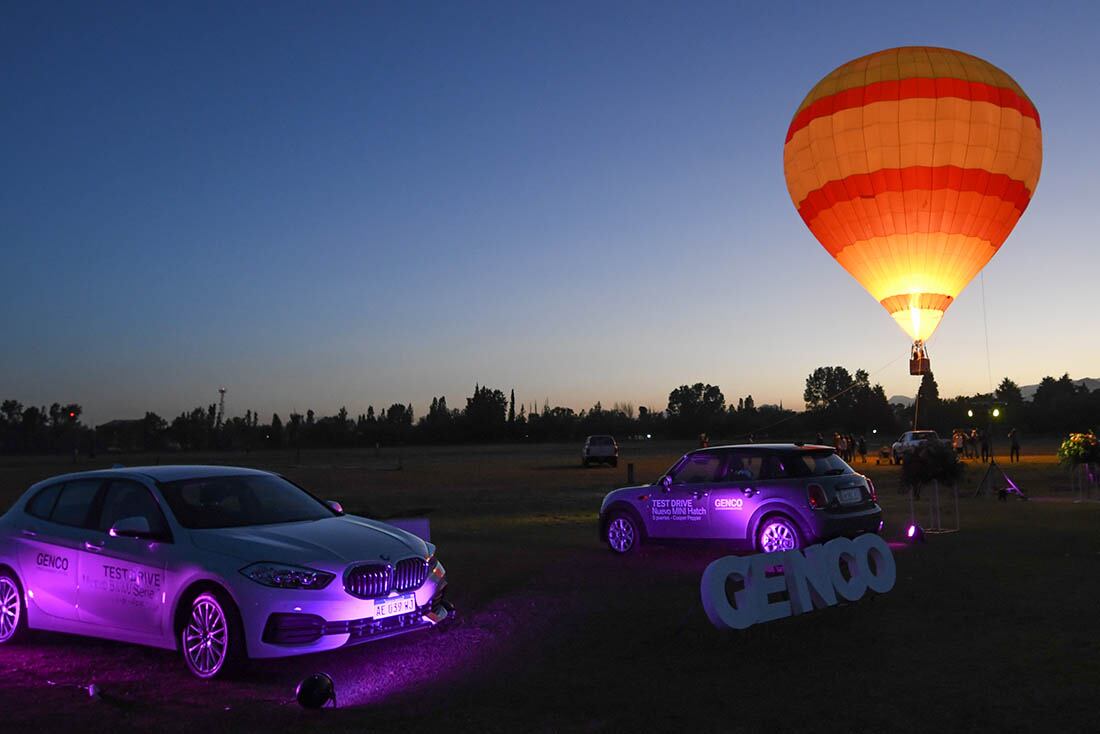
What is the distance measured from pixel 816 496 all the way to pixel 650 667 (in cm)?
554

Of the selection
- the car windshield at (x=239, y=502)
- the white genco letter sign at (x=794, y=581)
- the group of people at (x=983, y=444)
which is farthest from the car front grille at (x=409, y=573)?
the group of people at (x=983, y=444)

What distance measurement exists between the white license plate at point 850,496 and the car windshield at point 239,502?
22.3ft

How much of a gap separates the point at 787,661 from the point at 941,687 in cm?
120

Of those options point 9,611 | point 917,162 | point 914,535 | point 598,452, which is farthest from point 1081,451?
point 598,452

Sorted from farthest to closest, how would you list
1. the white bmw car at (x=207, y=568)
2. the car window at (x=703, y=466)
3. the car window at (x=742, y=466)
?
the car window at (x=703, y=466)
the car window at (x=742, y=466)
the white bmw car at (x=207, y=568)

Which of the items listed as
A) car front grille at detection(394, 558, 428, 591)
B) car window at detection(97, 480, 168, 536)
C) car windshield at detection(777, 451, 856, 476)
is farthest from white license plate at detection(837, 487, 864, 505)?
car window at detection(97, 480, 168, 536)

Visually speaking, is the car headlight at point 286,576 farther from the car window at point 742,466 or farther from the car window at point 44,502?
the car window at point 742,466

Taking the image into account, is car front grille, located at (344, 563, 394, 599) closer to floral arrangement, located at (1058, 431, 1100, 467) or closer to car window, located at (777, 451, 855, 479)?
car window, located at (777, 451, 855, 479)

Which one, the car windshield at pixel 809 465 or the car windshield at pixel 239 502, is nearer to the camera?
the car windshield at pixel 239 502

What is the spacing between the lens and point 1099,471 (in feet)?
76.3

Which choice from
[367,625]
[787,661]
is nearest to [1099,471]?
[787,661]

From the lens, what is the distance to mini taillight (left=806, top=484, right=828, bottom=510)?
12023 millimetres

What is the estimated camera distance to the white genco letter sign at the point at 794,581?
802 centimetres

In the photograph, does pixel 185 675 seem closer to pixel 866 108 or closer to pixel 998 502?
pixel 998 502
